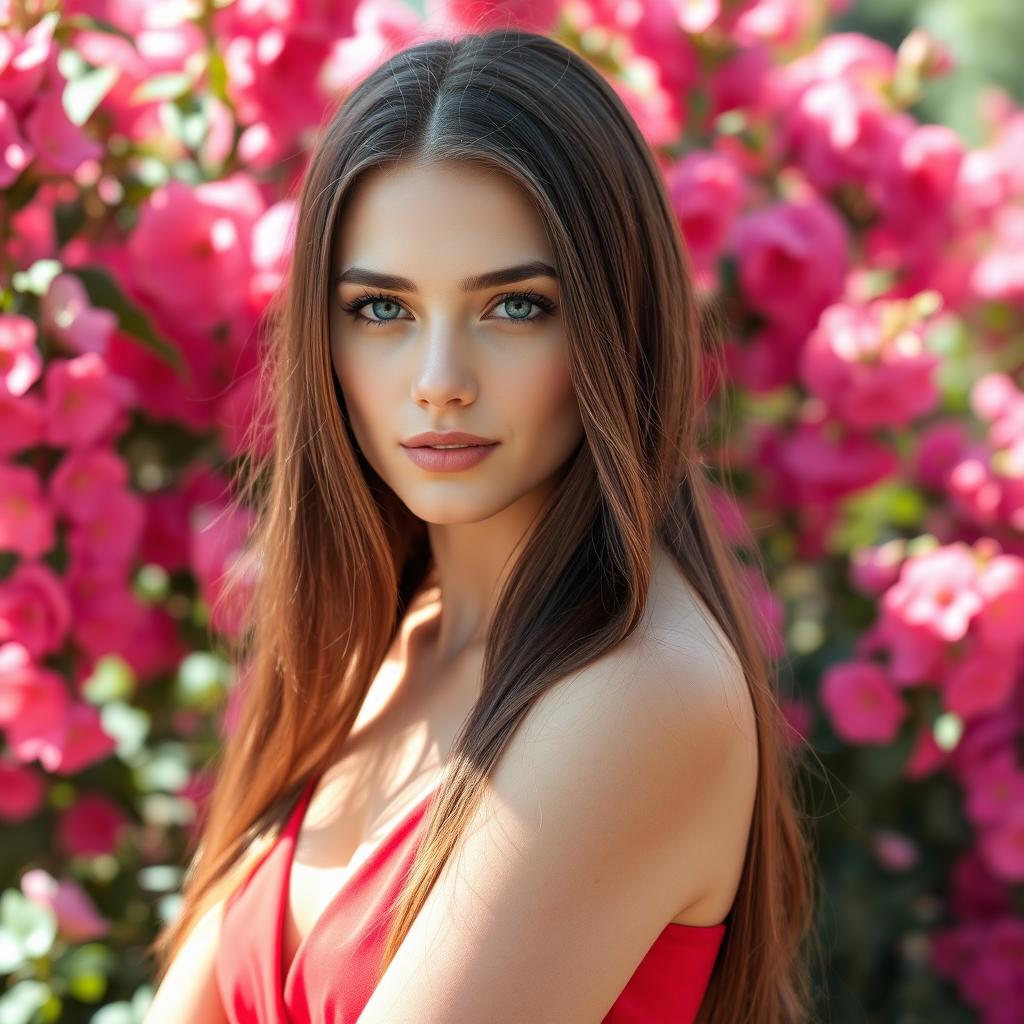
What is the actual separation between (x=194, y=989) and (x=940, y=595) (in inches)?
40.5

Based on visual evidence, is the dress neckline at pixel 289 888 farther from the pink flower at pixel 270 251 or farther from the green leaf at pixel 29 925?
the pink flower at pixel 270 251

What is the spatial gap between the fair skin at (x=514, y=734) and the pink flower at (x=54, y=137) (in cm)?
48

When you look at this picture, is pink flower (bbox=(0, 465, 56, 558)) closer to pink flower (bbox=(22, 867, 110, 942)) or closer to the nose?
pink flower (bbox=(22, 867, 110, 942))

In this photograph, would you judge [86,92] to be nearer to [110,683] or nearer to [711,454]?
[110,683]

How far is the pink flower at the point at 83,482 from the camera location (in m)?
1.61

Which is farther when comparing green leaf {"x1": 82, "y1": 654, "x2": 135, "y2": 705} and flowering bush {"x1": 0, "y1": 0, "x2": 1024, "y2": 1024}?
green leaf {"x1": 82, "y1": 654, "x2": 135, "y2": 705}

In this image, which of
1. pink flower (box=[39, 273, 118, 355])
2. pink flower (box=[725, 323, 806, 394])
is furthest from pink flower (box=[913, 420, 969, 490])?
pink flower (box=[39, 273, 118, 355])

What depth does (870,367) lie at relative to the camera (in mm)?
1864

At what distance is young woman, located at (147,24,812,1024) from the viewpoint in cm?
110

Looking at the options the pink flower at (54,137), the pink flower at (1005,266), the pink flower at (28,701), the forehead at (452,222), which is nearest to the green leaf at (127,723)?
the pink flower at (28,701)

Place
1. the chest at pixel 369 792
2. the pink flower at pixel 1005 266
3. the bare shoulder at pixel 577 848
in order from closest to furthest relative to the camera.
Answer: the bare shoulder at pixel 577 848 < the chest at pixel 369 792 < the pink flower at pixel 1005 266

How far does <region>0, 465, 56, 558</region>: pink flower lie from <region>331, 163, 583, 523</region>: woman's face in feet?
1.64

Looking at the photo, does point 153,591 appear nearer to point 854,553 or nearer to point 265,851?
point 265,851

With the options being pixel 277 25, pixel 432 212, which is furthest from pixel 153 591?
pixel 432 212
